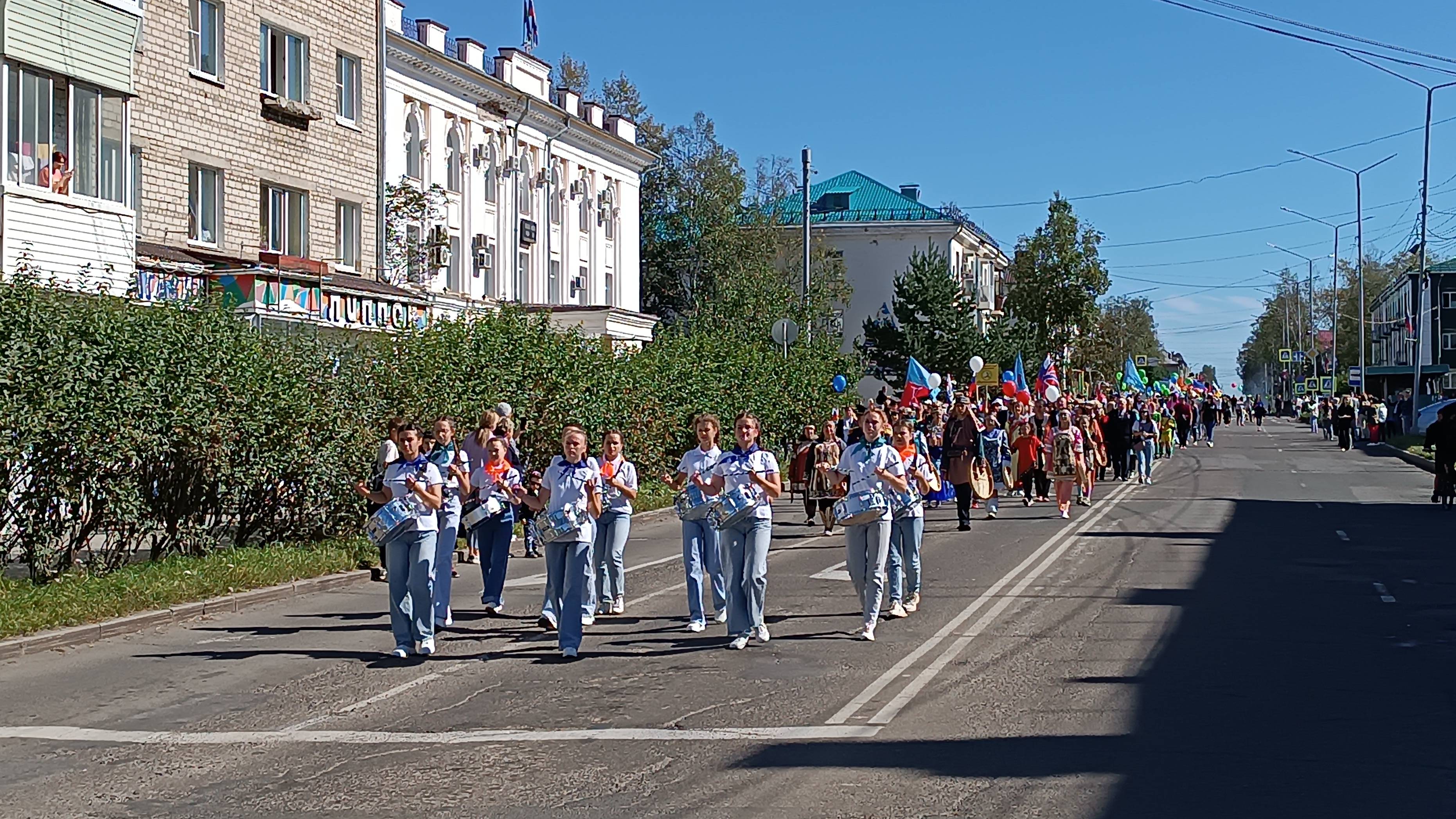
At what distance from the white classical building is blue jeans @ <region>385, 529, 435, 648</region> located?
74.1 feet

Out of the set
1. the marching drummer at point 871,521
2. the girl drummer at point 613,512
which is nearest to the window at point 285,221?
the girl drummer at point 613,512

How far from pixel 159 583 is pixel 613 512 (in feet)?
13.2

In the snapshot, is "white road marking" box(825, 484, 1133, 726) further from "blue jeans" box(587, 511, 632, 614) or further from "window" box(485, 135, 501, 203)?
"window" box(485, 135, 501, 203)

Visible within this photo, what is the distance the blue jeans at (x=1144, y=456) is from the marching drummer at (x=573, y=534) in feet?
73.8

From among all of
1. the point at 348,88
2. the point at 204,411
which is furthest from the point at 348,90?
the point at 204,411

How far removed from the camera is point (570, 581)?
10.7 meters

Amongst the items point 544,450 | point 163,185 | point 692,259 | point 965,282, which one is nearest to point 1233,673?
point 544,450

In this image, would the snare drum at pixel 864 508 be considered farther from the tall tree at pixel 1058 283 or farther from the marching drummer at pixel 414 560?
the tall tree at pixel 1058 283

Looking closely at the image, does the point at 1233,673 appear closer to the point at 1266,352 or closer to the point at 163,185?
the point at 163,185

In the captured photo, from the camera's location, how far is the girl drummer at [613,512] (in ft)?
39.6

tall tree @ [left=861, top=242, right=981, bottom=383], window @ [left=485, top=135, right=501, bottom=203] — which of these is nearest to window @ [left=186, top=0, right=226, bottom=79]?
window @ [left=485, top=135, right=501, bottom=203]

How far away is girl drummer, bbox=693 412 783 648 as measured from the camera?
11148mm

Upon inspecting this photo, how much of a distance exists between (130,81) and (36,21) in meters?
2.00

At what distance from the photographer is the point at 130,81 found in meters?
21.5
